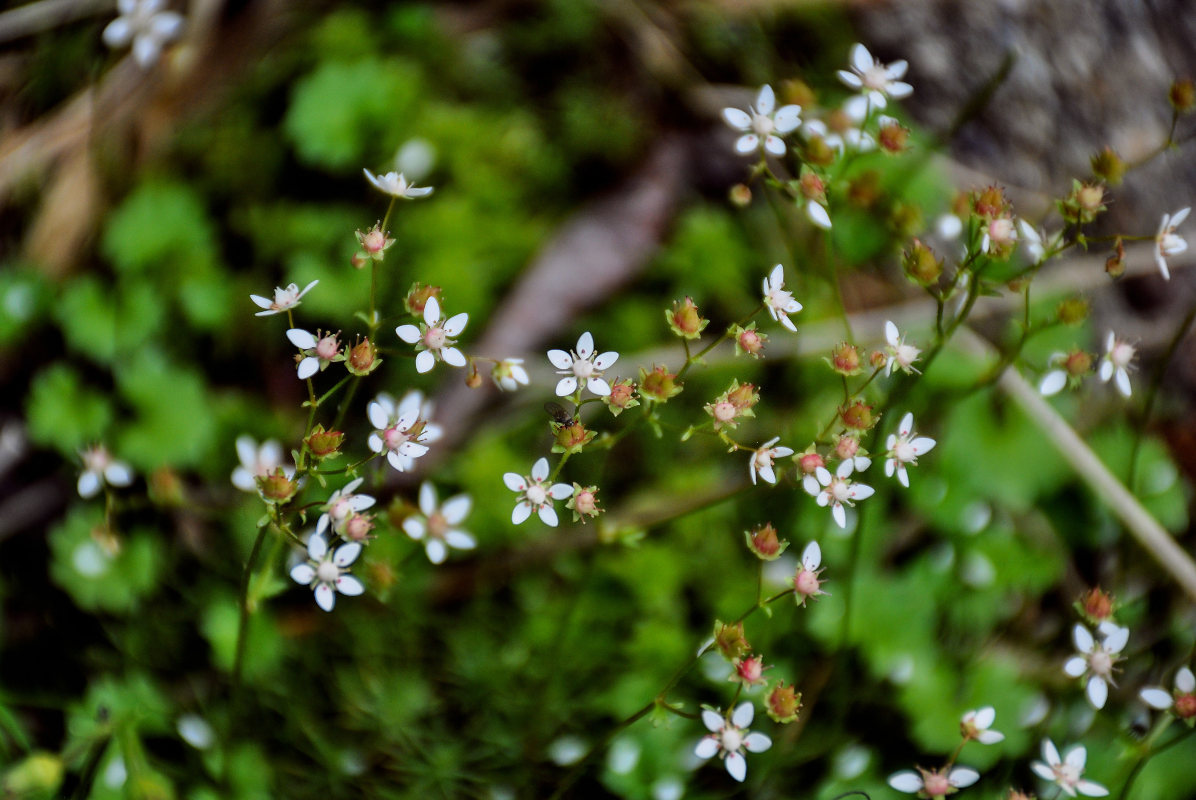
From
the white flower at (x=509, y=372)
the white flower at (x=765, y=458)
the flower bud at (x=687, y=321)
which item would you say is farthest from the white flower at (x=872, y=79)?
the white flower at (x=509, y=372)

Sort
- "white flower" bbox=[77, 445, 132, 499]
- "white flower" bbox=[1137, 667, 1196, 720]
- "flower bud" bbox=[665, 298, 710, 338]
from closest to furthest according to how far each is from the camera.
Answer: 1. "flower bud" bbox=[665, 298, 710, 338]
2. "white flower" bbox=[1137, 667, 1196, 720]
3. "white flower" bbox=[77, 445, 132, 499]

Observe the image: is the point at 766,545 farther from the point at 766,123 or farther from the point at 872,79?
the point at 872,79

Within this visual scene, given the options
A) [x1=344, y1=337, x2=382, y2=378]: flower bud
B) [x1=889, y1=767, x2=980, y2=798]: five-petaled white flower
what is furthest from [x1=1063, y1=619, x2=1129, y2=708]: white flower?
[x1=344, y1=337, x2=382, y2=378]: flower bud

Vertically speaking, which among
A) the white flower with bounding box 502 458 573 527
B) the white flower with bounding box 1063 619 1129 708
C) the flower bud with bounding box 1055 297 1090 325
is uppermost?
the white flower with bounding box 502 458 573 527

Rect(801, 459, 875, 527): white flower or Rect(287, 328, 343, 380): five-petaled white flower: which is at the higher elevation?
Rect(287, 328, 343, 380): five-petaled white flower

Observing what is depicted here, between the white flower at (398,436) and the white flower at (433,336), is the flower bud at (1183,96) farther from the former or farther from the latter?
the white flower at (398,436)

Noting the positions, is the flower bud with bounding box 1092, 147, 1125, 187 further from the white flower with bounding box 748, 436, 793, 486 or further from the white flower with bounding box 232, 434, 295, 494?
the white flower with bounding box 232, 434, 295, 494
